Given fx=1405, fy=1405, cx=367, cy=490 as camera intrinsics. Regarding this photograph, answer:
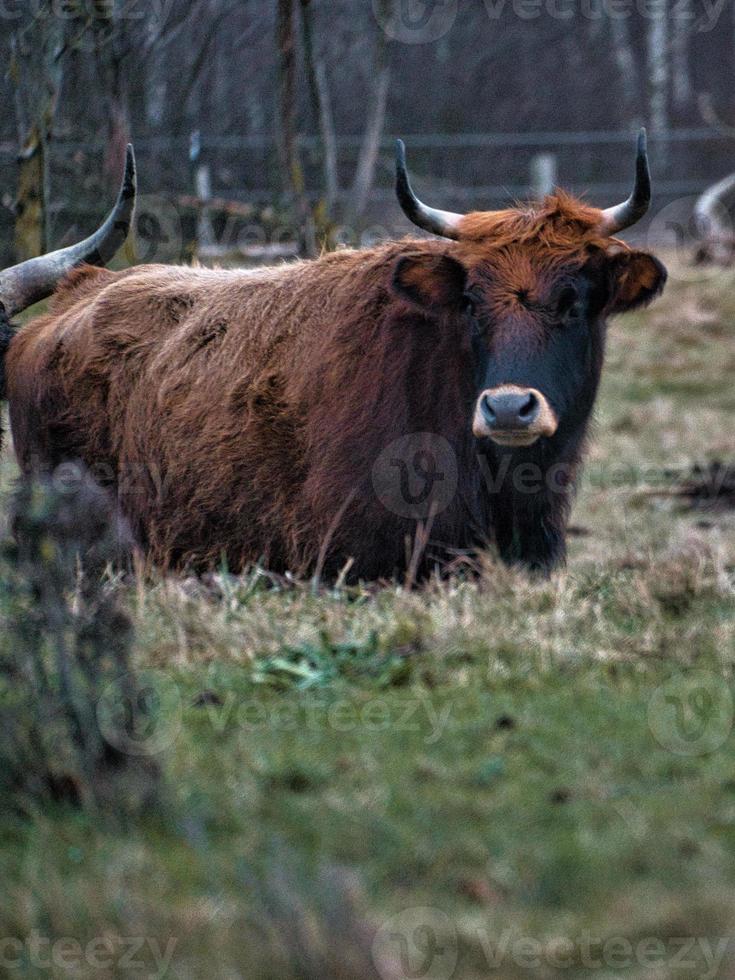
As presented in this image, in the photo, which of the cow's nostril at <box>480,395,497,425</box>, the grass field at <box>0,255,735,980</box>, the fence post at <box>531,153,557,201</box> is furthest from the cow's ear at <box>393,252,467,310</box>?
the fence post at <box>531,153,557,201</box>

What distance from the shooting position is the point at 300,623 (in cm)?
446

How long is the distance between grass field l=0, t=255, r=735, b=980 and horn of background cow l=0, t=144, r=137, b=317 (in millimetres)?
2923

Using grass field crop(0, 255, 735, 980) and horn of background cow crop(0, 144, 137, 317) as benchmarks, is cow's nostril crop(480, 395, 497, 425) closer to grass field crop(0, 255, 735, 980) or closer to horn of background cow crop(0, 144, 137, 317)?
grass field crop(0, 255, 735, 980)

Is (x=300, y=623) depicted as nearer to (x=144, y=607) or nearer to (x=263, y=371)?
(x=144, y=607)

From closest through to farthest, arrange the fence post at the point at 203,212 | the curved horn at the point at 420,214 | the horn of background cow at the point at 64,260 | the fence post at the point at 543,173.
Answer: the curved horn at the point at 420,214 < the horn of background cow at the point at 64,260 < the fence post at the point at 203,212 < the fence post at the point at 543,173

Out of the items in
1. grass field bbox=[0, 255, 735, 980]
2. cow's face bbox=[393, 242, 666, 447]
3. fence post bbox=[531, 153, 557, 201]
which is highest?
fence post bbox=[531, 153, 557, 201]

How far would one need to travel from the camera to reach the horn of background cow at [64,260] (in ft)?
23.7

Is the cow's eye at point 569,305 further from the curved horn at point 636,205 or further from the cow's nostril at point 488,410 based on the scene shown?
the cow's nostril at point 488,410

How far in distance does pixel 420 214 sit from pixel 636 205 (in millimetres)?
914

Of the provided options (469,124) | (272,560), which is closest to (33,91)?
(272,560)

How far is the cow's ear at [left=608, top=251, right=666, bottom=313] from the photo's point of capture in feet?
19.3

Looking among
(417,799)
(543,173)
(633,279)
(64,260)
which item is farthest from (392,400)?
(543,173)

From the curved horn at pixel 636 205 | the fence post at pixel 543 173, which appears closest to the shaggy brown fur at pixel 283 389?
the curved horn at pixel 636 205

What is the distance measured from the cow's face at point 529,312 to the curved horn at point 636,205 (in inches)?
5.2
